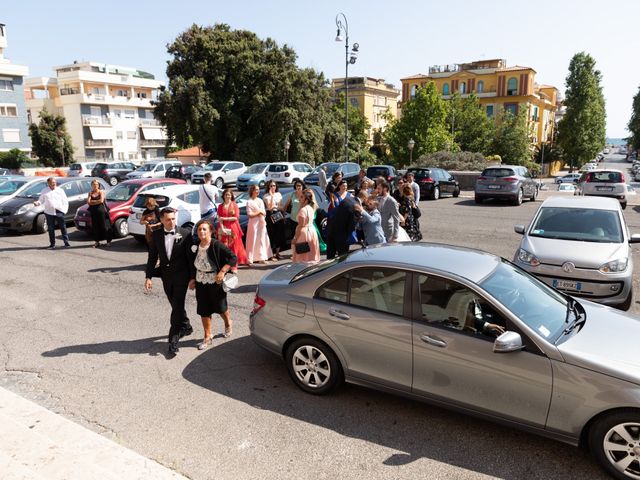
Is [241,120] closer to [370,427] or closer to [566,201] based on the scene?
[566,201]

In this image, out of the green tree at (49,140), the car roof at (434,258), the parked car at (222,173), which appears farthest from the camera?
the green tree at (49,140)

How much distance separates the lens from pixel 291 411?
4469mm

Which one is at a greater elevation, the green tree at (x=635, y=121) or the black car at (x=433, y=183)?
the green tree at (x=635, y=121)

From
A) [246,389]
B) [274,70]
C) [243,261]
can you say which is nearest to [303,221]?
[243,261]

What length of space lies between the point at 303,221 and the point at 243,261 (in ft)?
8.51

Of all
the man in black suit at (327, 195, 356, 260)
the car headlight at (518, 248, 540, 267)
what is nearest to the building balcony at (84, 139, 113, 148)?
the man in black suit at (327, 195, 356, 260)

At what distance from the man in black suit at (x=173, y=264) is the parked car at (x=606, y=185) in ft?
56.0

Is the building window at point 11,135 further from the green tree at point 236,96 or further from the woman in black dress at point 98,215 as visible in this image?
the woman in black dress at point 98,215

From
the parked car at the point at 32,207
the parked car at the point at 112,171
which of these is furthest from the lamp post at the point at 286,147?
the parked car at the point at 32,207

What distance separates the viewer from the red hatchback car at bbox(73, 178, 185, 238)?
498 inches

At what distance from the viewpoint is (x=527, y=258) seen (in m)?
7.07

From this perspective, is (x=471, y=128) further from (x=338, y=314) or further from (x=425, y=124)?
(x=338, y=314)

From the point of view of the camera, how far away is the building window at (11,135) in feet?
168

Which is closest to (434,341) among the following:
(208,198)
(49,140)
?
(208,198)
